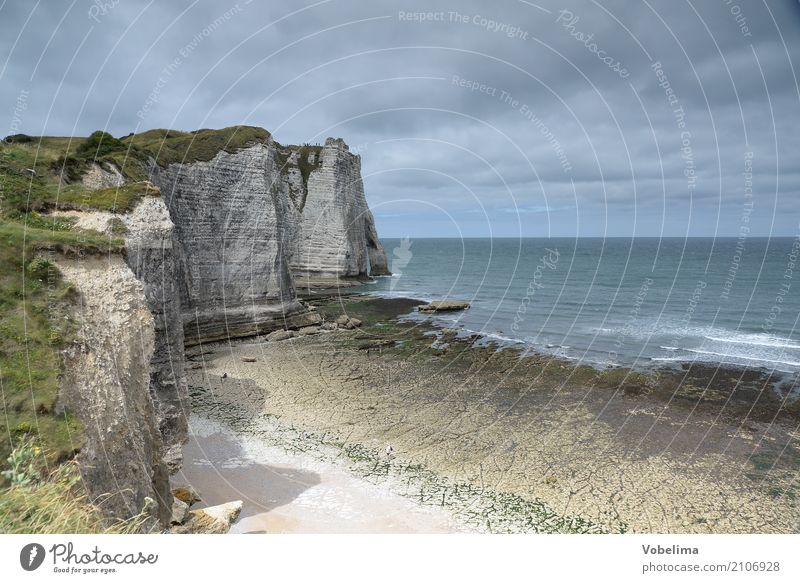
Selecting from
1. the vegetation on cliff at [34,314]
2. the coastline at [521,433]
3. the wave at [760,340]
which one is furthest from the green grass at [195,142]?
the wave at [760,340]

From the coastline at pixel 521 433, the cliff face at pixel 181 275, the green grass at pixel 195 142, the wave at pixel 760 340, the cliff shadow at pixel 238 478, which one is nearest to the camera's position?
the cliff face at pixel 181 275

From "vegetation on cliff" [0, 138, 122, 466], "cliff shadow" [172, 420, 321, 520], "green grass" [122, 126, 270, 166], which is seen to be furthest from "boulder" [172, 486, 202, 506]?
"green grass" [122, 126, 270, 166]

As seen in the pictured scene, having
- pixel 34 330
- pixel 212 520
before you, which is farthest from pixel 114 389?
pixel 212 520

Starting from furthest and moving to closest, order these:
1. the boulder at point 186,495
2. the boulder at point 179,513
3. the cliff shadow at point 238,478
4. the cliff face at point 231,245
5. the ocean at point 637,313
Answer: the ocean at point 637,313 → the cliff face at point 231,245 → the cliff shadow at point 238,478 → the boulder at point 186,495 → the boulder at point 179,513

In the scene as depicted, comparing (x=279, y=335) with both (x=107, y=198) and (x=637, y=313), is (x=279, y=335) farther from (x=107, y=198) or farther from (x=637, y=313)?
(x=637, y=313)

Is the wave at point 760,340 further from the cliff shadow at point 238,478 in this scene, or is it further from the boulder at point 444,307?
the cliff shadow at point 238,478

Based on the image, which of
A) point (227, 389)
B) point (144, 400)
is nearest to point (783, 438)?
point (144, 400)

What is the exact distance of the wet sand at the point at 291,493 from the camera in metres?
12.8

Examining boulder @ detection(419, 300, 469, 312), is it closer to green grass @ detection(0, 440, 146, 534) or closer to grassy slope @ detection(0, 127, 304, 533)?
grassy slope @ detection(0, 127, 304, 533)

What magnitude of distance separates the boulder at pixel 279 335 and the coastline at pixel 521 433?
1.78m

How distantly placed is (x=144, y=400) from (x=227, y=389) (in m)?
15.9

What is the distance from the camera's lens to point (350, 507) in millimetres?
13648
